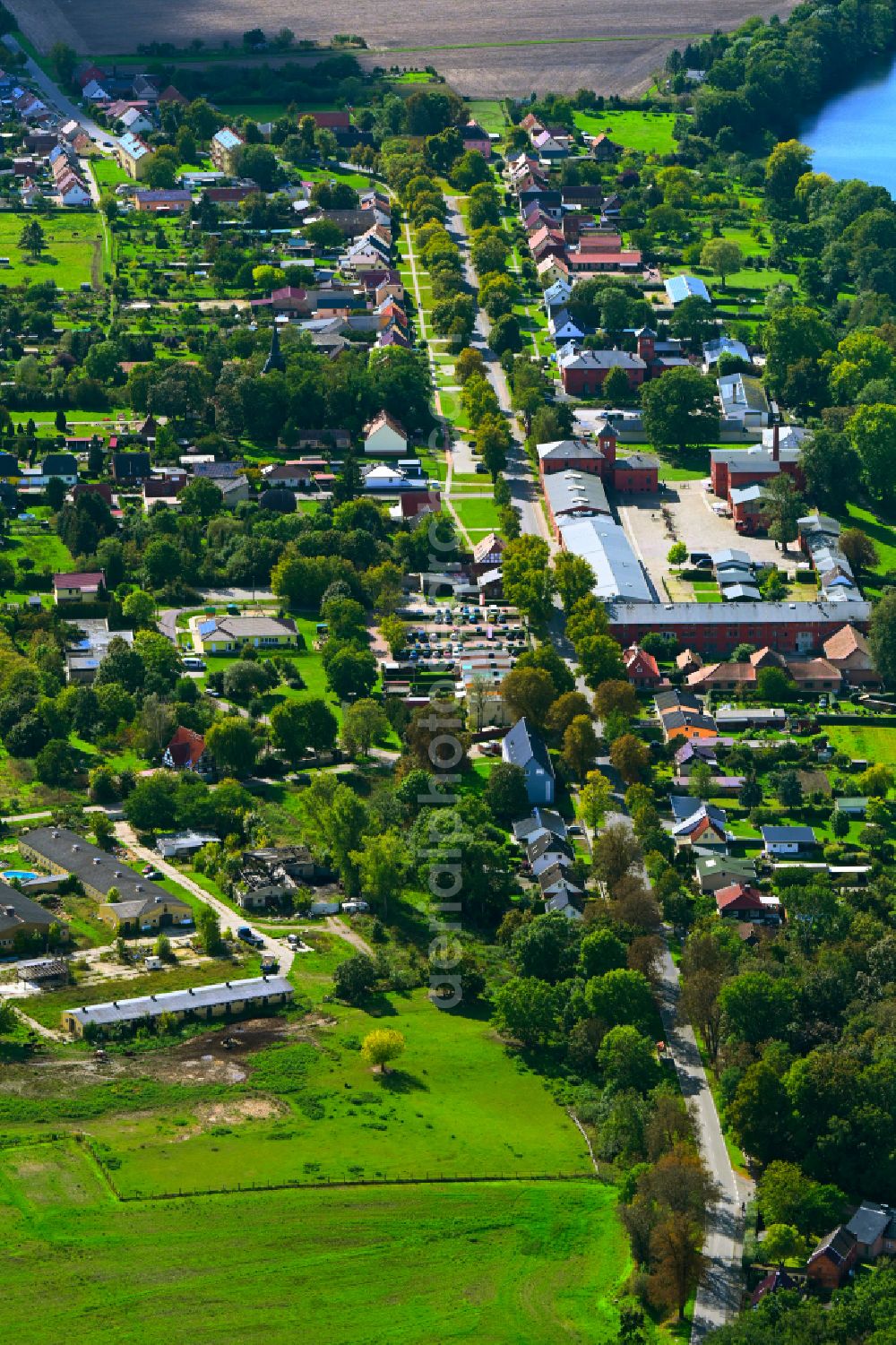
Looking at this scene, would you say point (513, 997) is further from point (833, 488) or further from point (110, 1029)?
point (833, 488)

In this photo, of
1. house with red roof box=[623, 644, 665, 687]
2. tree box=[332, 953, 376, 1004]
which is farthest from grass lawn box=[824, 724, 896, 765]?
tree box=[332, 953, 376, 1004]

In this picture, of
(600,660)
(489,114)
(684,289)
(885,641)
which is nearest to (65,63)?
(489,114)

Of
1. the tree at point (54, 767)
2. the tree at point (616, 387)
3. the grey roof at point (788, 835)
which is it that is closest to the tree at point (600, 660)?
the grey roof at point (788, 835)

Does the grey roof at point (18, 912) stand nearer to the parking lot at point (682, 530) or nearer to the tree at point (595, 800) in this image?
the tree at point (595, 800)

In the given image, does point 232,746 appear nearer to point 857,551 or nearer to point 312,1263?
point 312,1263

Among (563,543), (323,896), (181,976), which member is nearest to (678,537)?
(563,543)
